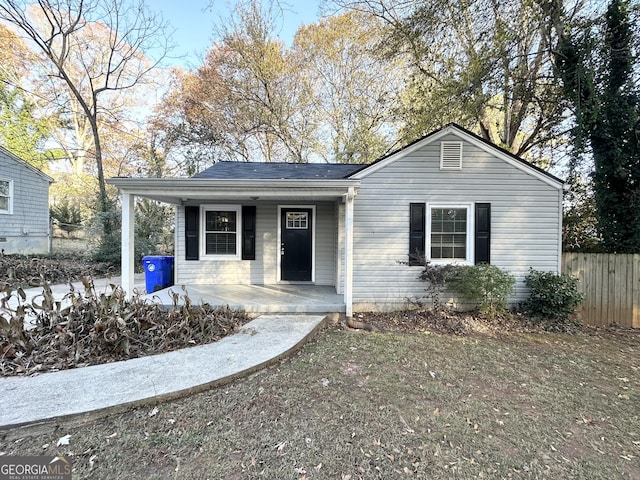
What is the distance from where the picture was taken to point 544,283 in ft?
19.6

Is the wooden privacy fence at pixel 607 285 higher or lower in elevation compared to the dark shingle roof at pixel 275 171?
lower

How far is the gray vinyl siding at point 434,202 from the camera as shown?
6.31 m

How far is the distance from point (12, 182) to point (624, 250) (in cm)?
1945

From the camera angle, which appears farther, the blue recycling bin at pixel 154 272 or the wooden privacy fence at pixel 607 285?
the blue recycling bin at pixel 154 272

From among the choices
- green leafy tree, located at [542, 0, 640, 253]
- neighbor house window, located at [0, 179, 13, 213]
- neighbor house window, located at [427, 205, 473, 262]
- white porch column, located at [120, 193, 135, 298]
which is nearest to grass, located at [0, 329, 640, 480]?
neighbor house window, located at [427, 205, 473, 262]

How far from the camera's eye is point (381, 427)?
2623 mm

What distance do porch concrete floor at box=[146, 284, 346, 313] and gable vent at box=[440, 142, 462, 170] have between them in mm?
3525

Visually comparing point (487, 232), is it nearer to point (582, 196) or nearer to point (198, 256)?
point (582, 196)

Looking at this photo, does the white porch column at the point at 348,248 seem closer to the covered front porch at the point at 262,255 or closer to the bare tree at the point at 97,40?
the covered front porch at the point at 262,255

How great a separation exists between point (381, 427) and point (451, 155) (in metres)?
5.43

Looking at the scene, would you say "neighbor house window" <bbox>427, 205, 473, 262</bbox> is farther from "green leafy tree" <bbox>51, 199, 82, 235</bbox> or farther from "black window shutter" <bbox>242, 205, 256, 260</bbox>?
"green leafy tree" <bbox>51, 199, 82, 235</bbox>

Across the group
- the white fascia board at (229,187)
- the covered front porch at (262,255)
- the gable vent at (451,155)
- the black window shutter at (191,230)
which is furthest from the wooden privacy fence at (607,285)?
the black window shutter at (191,230)

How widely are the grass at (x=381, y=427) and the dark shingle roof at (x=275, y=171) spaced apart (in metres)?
4.73

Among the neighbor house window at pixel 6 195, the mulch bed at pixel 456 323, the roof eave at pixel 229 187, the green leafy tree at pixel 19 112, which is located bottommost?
the mulch bed at pixel 456 323
